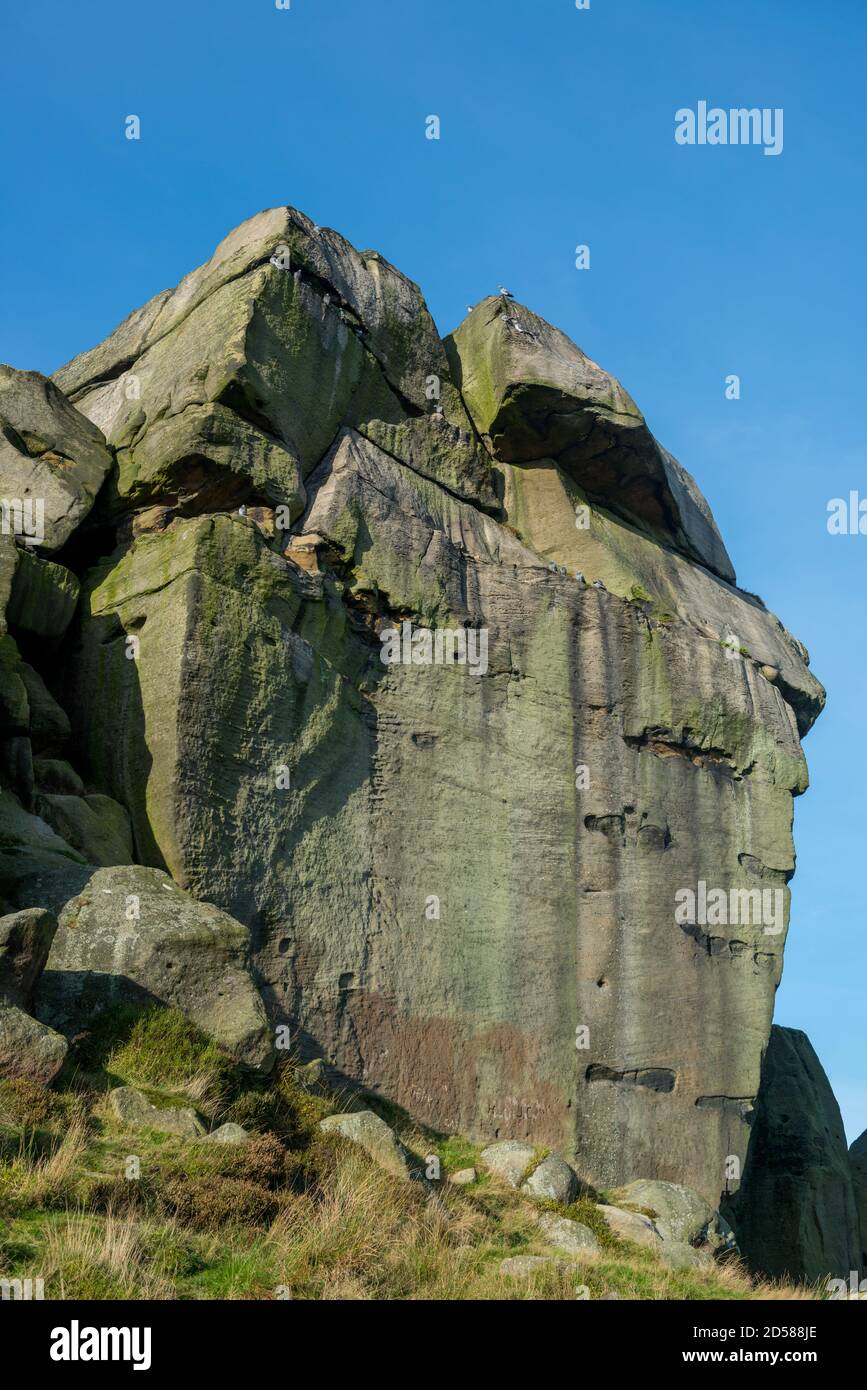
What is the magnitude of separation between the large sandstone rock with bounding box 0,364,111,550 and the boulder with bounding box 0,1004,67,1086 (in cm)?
888

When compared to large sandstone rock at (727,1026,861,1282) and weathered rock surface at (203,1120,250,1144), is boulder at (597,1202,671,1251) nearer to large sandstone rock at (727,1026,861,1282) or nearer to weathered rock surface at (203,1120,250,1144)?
weathered rock surface at (203,1120,250,1144)

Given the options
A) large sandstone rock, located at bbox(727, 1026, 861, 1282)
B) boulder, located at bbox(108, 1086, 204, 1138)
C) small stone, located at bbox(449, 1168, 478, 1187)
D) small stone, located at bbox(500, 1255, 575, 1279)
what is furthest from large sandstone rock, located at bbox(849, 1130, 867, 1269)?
boulder, located at bbox(108, 1086, 204, 1138)

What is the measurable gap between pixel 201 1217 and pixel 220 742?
7610 millimetres

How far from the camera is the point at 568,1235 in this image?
1319 centimetres

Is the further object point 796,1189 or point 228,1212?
point 796,1189

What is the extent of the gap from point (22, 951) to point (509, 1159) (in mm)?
7096

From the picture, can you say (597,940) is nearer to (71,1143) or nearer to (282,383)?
(282,383)

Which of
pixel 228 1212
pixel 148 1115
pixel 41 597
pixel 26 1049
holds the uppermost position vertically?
pixel 41 597

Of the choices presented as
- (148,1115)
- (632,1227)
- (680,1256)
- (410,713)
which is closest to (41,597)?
(410,713)

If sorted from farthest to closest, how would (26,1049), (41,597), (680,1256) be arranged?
(41,597) → (680,1256) → (26,1049)

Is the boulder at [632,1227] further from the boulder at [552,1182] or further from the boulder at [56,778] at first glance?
the boulder at [56,778]

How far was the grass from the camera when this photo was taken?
862cm

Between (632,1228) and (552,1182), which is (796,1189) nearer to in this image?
(552,1182)

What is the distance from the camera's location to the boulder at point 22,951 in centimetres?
1108
